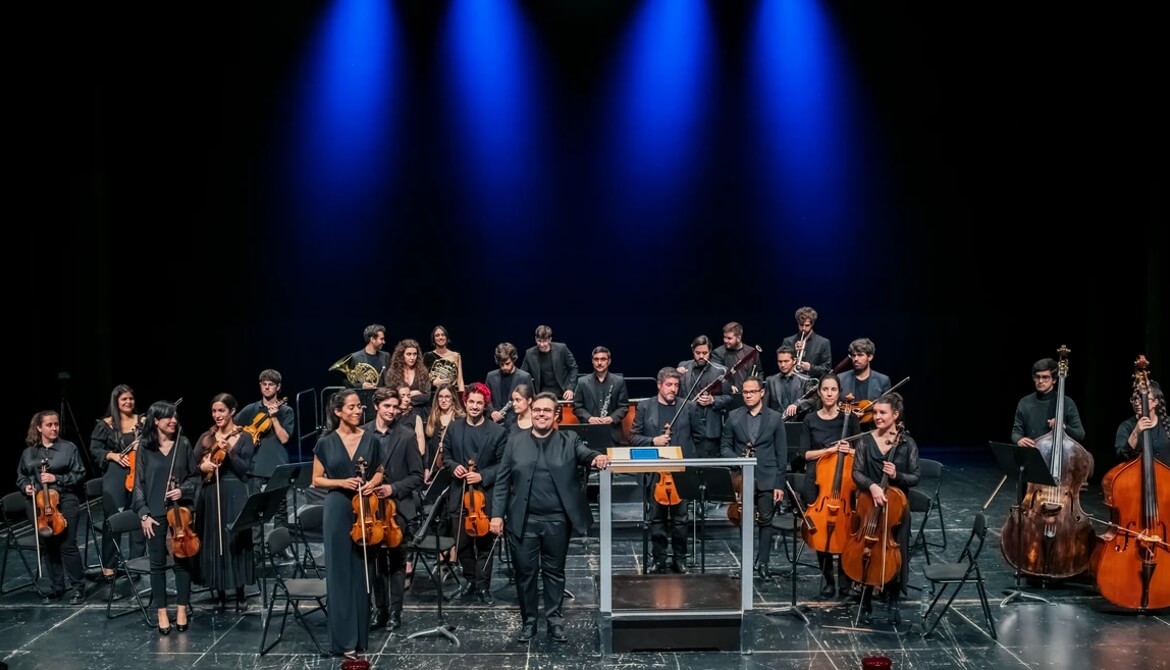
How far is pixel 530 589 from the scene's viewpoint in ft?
23.7

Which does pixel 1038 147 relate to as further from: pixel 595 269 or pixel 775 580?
pixel 775 580

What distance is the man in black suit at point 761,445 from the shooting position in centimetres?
812

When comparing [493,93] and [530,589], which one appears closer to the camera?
[530,589]

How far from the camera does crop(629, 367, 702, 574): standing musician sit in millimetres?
8500

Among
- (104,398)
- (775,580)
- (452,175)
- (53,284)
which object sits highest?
(452,175)

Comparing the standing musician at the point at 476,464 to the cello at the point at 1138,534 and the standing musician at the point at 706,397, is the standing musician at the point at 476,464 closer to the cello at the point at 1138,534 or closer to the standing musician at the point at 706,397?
the standing musician at the point at 706,397

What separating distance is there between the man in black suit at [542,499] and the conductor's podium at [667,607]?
0.98 feet

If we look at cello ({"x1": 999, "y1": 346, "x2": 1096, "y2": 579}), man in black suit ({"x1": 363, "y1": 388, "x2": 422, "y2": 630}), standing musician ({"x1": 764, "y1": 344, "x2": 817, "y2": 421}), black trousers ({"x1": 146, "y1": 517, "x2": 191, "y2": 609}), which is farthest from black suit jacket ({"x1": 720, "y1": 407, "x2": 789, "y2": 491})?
black trousers ({"x1": 146, "y1": 517, "x2": 191, "y2": 609})

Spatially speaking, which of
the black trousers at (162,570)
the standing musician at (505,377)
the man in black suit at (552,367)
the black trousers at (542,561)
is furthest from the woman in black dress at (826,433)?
the black trousers at (162,570)

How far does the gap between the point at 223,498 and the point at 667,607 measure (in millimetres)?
3276

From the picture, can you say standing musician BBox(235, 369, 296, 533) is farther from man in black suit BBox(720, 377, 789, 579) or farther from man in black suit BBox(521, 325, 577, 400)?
man in black suit BBox(720, 377, 789, 579)

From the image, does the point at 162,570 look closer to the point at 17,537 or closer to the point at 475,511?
the point at 17,537

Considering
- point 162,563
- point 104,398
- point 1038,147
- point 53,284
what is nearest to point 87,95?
point 53,284

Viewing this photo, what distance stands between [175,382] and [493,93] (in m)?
5.37
